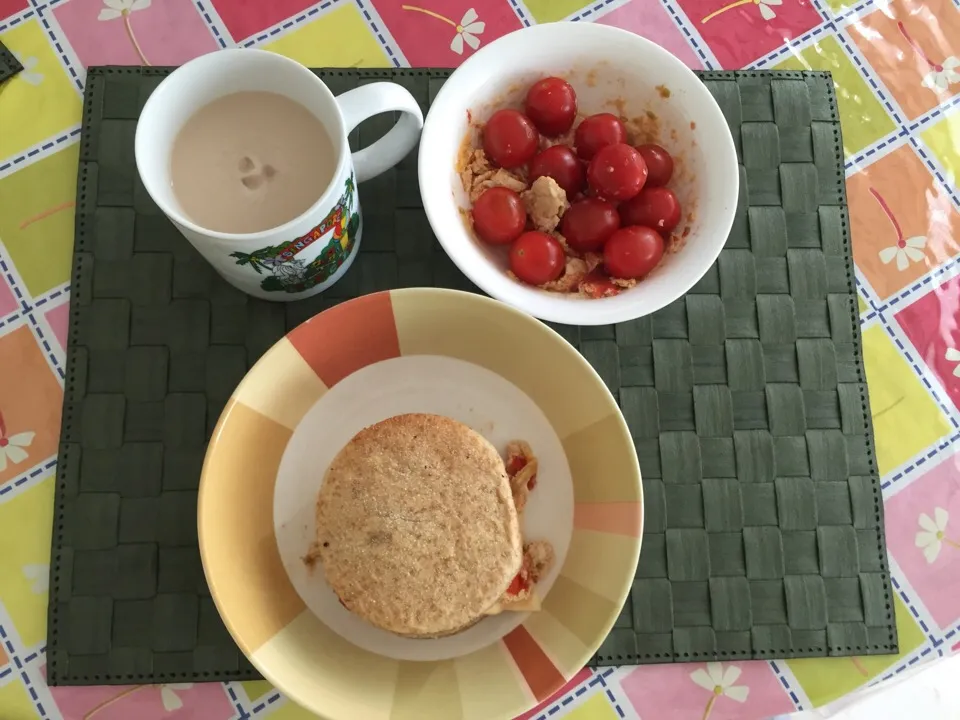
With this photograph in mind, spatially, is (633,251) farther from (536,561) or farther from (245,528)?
(245,528)

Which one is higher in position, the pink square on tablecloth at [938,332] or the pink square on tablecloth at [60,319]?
the pink square on tablecloth at [60,319]

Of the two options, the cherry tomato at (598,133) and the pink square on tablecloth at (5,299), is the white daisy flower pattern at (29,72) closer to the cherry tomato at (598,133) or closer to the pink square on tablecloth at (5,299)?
the pink square on tablecloth at (5,299)

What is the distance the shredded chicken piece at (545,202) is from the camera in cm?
73

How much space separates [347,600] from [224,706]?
210 mm

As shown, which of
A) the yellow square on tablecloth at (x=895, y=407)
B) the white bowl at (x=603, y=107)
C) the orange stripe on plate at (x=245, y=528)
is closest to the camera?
the orange stripe on plate at (x=245, y=528)

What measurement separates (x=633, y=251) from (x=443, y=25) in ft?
1.21

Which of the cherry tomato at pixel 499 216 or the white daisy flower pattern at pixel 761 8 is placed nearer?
the cherry tomato at pixel 499 216

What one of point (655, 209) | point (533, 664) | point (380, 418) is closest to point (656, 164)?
point (655, 209)

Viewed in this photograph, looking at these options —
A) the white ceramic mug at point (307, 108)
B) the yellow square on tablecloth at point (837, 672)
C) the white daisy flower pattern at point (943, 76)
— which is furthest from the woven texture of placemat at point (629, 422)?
the white daisy flower pattern at point (943, 76)

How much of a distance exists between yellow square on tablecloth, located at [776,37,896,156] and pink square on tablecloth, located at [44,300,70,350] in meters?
0.84

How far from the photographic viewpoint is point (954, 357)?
32.9 inches

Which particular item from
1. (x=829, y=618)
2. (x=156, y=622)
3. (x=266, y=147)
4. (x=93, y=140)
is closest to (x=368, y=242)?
(x=266, y=147)

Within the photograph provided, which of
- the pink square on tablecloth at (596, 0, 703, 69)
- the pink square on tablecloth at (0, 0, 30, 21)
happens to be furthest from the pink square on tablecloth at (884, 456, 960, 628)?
the pink square on tablecloth at (0, 0, 30, 21)

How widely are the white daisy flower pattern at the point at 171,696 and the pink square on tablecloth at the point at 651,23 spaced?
2.78 feet
